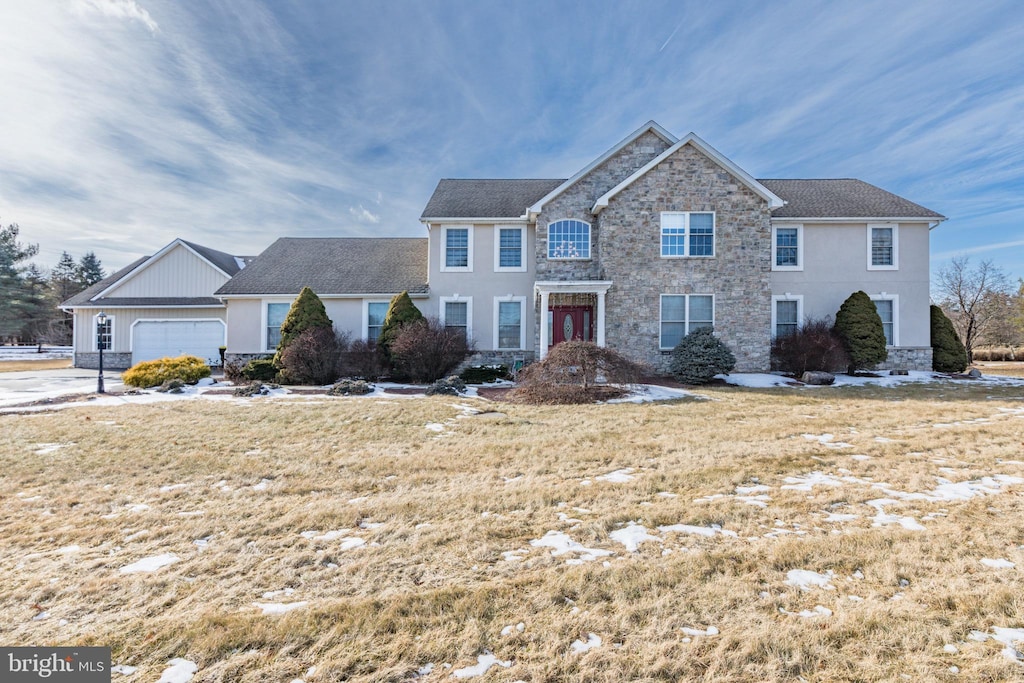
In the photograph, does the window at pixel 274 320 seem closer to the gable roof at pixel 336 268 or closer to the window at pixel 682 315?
the gable roof at pixel 336 268

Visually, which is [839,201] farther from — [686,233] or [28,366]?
[28,366]

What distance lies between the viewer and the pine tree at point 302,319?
14414mm

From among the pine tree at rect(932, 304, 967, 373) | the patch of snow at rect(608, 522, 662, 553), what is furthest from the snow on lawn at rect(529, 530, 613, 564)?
the pine tree at rect(932, 304, 967, 373)

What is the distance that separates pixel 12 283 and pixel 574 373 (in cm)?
4958

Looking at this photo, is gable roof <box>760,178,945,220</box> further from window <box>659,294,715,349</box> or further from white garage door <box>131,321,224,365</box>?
white garage door <box>131,321,224,365</box>

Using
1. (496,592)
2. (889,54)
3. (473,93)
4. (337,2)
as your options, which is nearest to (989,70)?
(889,54)

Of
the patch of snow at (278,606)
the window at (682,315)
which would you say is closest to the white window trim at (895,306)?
the window at (682,315)

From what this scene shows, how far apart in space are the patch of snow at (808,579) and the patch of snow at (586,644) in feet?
4.64

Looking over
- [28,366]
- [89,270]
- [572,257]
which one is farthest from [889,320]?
[89,270]

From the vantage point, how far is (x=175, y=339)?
777 inches

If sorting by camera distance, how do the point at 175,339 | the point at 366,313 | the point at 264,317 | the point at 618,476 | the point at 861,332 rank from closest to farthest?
the point at 618,476, the point at 861,332, the point at 366,313, the point at 264,317, the point at 175,339

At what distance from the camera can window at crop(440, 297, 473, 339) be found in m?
16.3

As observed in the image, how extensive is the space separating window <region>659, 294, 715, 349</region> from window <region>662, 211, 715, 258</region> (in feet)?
5.09

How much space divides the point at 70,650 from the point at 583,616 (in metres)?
2.74
